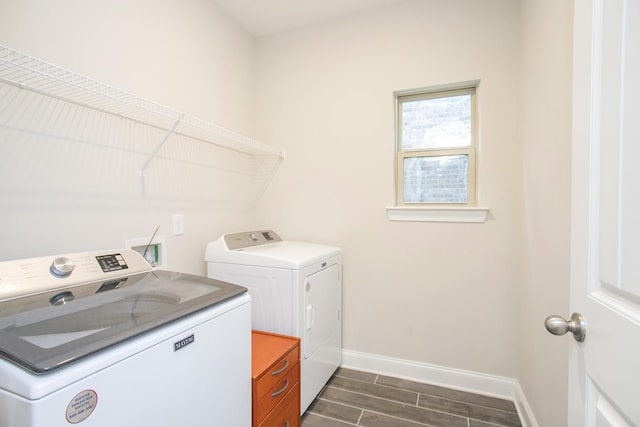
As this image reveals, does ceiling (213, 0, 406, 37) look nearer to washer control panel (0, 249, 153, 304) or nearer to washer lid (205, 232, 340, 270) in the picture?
washer lid (205, 232, 340, 270)

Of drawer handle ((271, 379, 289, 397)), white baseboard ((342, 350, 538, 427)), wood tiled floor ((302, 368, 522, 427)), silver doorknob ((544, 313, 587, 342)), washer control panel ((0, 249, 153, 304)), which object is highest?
washer control panel ((0, 249, 153, 304))

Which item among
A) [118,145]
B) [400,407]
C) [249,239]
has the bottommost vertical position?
[400,407]

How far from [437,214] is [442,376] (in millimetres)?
1126

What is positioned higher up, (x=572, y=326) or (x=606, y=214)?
(x=606, y=214)

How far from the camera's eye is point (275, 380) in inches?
54.4

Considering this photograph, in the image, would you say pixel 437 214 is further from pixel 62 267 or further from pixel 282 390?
pixel 62 267

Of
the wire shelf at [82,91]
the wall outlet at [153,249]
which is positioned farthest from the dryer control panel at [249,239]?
the wire shelf at [82,91]

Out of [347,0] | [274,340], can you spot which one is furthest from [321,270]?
[347,0]

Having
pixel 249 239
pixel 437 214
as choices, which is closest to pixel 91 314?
pixel 249 239

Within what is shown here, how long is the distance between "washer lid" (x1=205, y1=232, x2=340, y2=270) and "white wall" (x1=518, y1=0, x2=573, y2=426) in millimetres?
1171

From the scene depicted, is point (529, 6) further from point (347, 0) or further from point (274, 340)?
point (274, 340)

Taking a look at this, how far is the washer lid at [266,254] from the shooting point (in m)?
1.69

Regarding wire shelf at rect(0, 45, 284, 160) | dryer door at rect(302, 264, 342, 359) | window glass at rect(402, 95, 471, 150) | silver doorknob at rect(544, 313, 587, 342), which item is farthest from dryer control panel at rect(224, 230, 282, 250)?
silver doorknob at rect(544, 313, 587, 342)

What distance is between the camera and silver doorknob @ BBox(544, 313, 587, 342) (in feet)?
2.16
